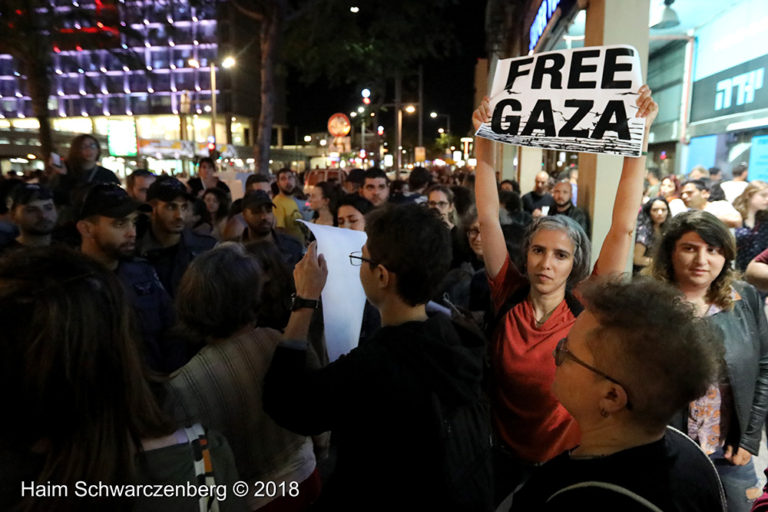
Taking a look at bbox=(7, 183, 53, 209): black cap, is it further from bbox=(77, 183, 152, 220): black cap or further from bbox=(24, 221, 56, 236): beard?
bbox=(77, 183, 152, 220): black cap

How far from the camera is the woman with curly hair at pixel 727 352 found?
2.56 meters

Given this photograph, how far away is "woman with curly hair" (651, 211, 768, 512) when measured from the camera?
2561 mm

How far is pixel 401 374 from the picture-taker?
65.6 inches

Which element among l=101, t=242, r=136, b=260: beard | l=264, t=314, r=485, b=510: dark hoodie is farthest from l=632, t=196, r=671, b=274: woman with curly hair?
l=101, t=242, r=136, b=260: beard

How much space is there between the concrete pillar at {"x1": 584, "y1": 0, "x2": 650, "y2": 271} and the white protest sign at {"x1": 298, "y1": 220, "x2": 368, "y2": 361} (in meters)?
2.81

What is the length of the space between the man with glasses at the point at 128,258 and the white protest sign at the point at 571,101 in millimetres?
2236

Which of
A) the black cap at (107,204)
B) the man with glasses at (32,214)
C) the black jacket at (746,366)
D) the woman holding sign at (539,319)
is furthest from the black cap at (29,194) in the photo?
the black jacket at (746,366)

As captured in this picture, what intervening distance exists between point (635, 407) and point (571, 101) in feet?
6.98

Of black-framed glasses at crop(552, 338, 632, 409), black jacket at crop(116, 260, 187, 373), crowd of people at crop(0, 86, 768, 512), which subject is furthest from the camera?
black jacket at crop(116, 260, 187, 373)

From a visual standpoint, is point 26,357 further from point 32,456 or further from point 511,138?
point 511,138

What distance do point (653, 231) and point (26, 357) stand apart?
6557 mm

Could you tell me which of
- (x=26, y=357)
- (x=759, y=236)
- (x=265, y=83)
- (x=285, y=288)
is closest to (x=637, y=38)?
(x=759, y=236)

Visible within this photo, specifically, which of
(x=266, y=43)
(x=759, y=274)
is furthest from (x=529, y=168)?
(x=759, y=274)

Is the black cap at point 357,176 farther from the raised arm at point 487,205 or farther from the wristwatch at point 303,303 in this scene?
the wristwatch at point 303,303
